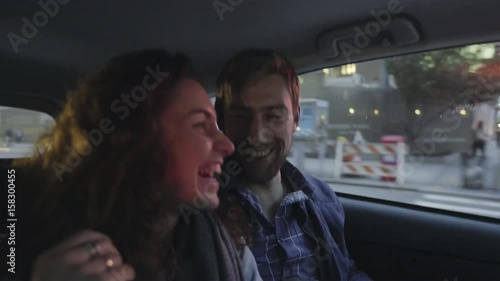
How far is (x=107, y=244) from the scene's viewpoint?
0.98 m

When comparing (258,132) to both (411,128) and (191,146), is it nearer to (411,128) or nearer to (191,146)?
(191,146)

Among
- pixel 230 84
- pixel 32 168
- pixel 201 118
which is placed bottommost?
pixel 32 168

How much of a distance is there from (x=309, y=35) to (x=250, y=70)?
0.45 metres

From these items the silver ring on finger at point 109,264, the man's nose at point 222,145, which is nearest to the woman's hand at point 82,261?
the silver ring on finger at point 109,264

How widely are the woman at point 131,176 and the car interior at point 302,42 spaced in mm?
277

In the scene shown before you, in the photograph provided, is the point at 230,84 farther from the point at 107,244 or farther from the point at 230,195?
the point at 107,244

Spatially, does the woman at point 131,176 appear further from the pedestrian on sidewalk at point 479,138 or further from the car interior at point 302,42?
the pedestrian on sidewalk at point 479,138

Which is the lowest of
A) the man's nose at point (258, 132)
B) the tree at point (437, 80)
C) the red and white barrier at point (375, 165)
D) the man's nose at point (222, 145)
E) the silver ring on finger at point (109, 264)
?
the silver ring on finger at point (109, 264)

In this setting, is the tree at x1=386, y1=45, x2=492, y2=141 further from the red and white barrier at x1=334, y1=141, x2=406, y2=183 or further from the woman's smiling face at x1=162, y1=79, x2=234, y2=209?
the woman's smiling face at x1=162, y1=79, x2=234, y2=209

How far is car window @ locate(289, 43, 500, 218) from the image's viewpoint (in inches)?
79.2

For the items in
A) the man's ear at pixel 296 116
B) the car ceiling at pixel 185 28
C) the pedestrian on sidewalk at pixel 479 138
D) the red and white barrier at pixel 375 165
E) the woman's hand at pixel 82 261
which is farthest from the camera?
the red and white barrier at pixel 375 165

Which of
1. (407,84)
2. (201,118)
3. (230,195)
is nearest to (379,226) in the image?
(407,84)

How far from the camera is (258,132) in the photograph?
1.59 m

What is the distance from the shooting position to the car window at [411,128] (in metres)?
2.01
